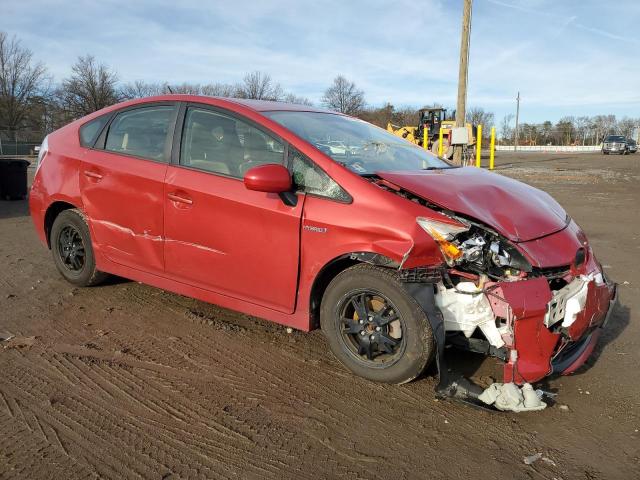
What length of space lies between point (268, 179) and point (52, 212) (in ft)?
8.98

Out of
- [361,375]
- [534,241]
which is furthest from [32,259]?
[534,241]

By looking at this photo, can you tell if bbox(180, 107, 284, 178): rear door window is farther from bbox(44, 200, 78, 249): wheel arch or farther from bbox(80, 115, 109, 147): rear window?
bbox(44, 200, 78, 249): wheel arch

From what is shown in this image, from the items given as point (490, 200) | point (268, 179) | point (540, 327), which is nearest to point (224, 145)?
point (268, 179)

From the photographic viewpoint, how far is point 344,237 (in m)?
3.15

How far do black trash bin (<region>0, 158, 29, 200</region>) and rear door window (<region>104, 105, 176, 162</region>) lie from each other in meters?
8.51

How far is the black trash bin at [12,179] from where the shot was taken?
11.4 meters

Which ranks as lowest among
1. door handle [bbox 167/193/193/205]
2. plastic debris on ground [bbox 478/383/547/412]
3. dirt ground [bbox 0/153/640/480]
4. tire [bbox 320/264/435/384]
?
dirt ground [bbox 0/153/640/480]

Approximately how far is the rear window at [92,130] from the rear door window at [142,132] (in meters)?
0.13

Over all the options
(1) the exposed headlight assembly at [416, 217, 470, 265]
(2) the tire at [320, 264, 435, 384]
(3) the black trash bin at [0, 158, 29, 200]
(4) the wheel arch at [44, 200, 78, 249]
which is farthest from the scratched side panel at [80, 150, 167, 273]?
(3) the black trash bin at [0, 158, 29, 200]

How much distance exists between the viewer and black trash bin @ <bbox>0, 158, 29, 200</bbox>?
37.5 feet

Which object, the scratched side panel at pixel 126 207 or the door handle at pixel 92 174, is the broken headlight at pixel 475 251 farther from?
the door handle at pixel 92 174

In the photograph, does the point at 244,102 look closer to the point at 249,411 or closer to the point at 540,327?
the point at 249,411

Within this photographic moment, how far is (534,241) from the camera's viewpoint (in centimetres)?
312

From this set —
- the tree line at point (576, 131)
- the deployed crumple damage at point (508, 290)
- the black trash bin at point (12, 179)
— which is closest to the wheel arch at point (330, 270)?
the deployed crumple damage at point (508, 290)
